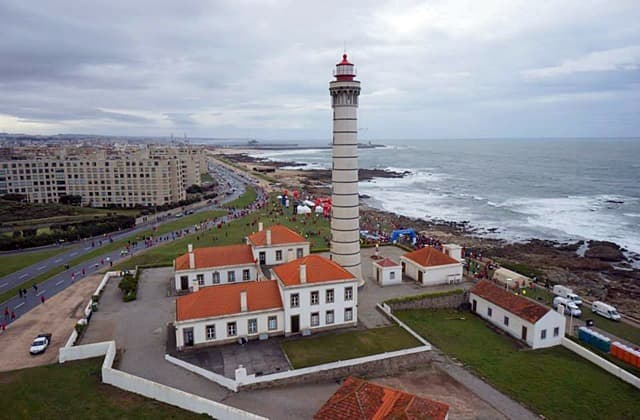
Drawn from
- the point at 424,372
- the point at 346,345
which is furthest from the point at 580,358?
the point at 346,345

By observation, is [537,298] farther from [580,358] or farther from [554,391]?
[554,391]

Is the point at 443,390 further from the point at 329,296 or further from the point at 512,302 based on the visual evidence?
the point at 512,302

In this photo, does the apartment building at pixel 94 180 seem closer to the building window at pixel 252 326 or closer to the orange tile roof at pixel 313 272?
the orange tile roof at pixel 313 272

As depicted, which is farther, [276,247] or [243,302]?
[276,247]

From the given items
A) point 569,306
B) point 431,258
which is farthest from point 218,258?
point 569,306

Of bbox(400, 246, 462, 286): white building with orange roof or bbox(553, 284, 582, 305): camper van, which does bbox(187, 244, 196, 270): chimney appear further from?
bbox(553, 284, 582, 305): camper van

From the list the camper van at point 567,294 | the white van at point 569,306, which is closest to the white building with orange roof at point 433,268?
the white van at point 569,306
